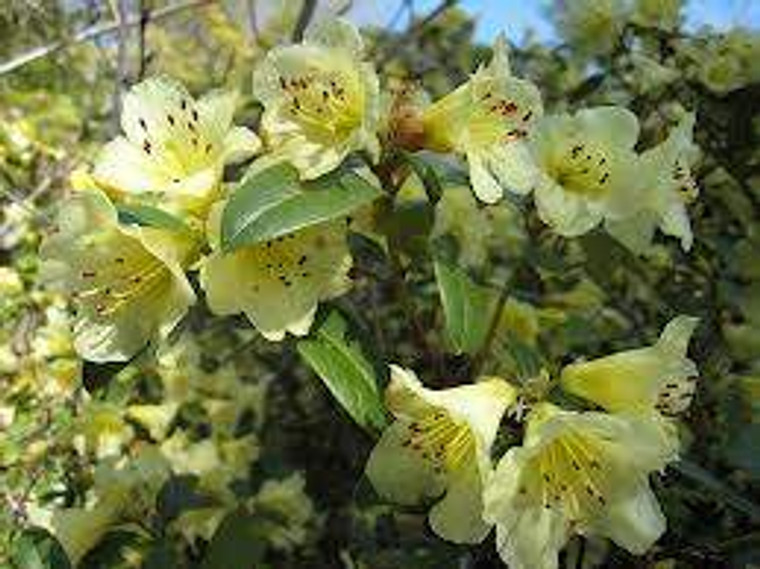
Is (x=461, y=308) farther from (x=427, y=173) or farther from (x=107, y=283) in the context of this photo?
(x=107, y=283)

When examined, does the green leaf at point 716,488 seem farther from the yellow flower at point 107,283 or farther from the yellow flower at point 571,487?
the yellow flower at point 107,283

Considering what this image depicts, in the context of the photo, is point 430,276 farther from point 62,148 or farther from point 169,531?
point 62,148

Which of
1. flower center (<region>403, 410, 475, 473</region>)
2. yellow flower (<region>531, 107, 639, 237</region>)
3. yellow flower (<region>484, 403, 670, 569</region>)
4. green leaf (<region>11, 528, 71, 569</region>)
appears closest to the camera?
yellow flower (<region>484, 403, 670, 569</region>)

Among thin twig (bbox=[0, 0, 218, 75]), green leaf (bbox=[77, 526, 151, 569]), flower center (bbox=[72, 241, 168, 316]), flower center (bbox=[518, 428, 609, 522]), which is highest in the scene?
flower center (bbox=[72, 241, 168, 316])

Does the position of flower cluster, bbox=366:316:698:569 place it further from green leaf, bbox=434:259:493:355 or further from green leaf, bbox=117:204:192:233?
green leaf, bbox=117:204:192:233

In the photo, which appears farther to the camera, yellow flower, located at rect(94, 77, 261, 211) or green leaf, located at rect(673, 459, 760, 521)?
green leaf, located at rect(673, 459, 760, 521)

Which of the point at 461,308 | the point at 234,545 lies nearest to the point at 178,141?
the point at 461,308

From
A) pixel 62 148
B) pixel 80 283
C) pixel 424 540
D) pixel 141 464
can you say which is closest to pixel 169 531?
pixel 141 464

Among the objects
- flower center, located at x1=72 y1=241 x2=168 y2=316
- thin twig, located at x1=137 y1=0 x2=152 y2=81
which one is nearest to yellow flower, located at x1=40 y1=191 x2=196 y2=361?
flower center, located at x1=72 y1=241 x2=168 y2=316
